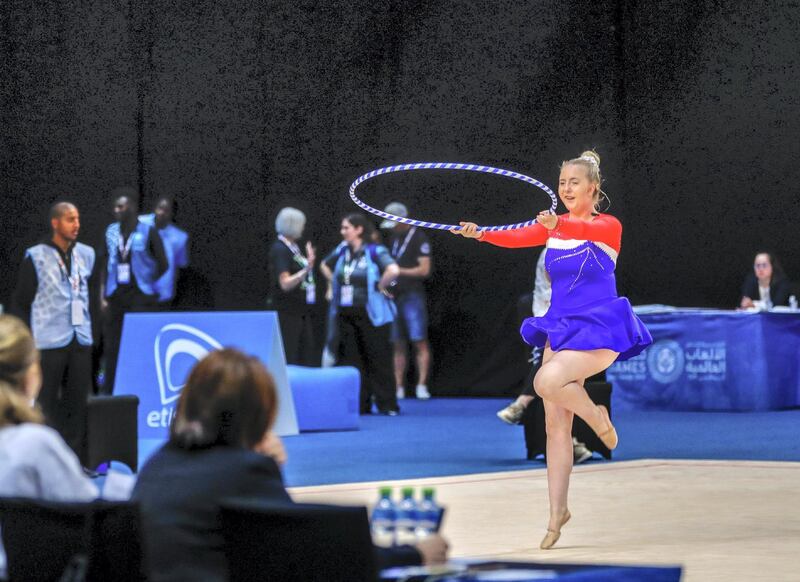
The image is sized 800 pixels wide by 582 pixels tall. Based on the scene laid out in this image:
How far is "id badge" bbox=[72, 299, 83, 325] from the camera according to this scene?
7907 millimetres

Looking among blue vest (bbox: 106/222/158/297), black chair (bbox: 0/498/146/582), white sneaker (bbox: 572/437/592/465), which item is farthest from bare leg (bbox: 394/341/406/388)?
black chair (bbox: 0/498/146/582)

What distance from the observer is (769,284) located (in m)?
13.1

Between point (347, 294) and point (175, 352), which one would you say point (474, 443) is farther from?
point (347, 294)

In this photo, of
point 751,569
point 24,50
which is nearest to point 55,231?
point 751,569

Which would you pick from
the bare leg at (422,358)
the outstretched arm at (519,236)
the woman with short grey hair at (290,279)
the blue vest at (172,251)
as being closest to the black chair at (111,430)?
the outstretched arm at (519,236)

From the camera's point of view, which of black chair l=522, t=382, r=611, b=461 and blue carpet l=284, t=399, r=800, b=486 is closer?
blue carpet l=284, t=399, r=800, b=486

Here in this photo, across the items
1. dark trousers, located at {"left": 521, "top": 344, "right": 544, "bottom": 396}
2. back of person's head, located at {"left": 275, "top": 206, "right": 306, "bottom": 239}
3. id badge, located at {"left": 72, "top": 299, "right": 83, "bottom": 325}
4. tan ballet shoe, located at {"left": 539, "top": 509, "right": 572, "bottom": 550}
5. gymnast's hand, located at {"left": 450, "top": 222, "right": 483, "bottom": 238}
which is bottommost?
tan ballet shoe, located at {"left": 539, "top": 509, "right": 572, "bottom": 550}

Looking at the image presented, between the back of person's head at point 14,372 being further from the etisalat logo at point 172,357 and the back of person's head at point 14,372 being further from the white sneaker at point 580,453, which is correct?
the etisalat logo at point 172,357

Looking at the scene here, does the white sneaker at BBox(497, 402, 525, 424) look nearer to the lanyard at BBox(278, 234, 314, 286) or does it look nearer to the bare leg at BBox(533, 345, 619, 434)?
the lanyard at BBox(278, 234, 314, 286)

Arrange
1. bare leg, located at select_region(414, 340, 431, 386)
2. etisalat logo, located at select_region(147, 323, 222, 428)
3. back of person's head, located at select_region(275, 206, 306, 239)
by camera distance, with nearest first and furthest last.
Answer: etisalat logo, located at select_region(147, 323, 222, 428)
back of person's head, located at select_region(275, 206, 306, 239)
bare leg, located at select_region(414, 340, 431, 386)

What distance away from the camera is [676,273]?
14562 millimetres

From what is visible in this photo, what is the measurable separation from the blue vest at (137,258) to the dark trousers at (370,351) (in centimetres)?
166

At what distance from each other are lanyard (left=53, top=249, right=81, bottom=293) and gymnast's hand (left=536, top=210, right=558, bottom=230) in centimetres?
347

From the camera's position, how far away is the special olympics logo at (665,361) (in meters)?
12.9
